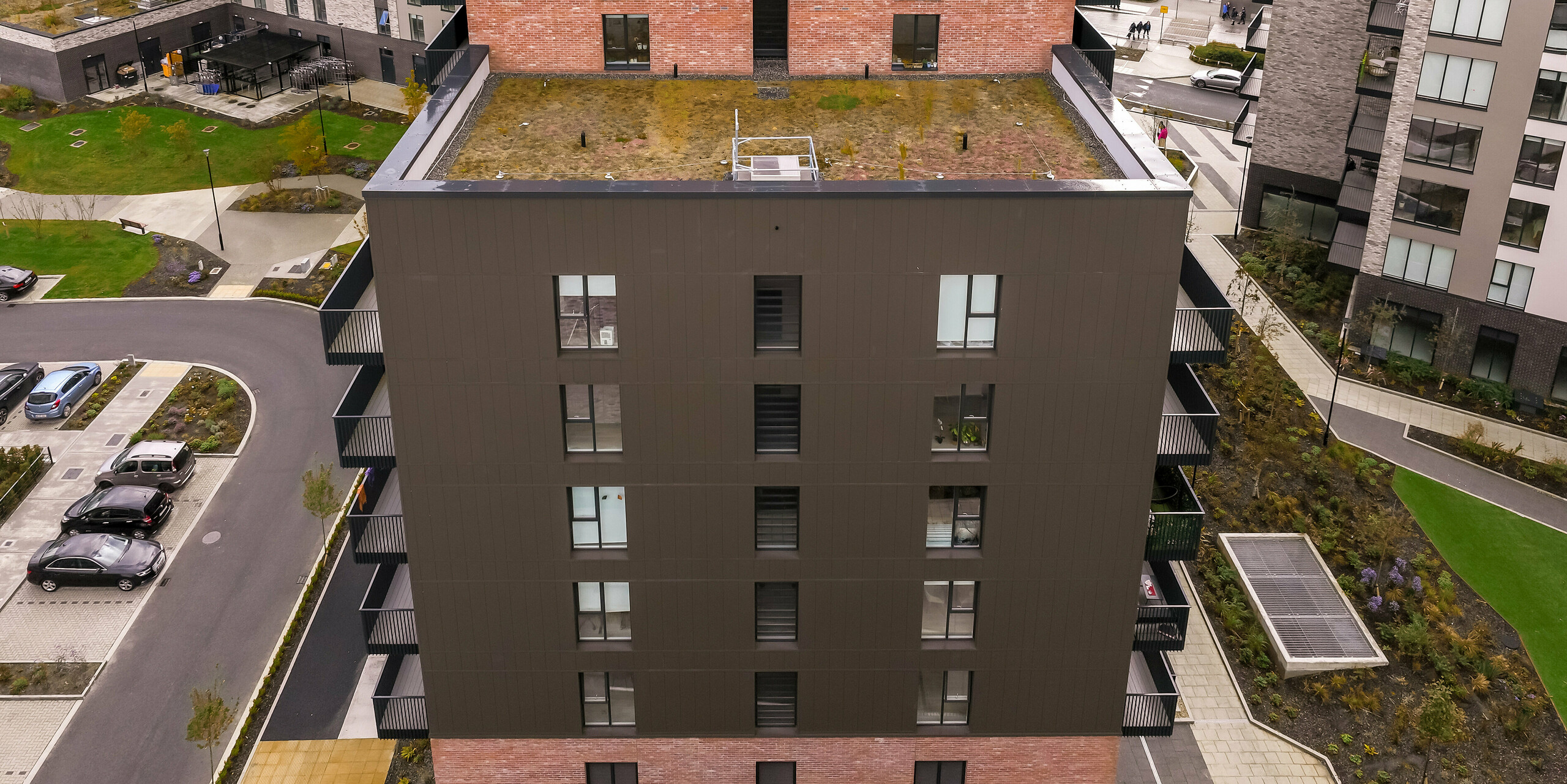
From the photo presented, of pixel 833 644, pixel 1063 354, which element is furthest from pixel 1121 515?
pixel 833 644

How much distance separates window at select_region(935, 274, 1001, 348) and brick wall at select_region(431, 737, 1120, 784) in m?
10.5

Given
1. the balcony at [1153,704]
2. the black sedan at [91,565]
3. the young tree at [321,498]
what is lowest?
the black sedan at [91,565]

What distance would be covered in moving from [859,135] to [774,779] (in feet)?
53.5

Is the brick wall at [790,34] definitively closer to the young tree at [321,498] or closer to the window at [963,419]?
the window at [963,419]

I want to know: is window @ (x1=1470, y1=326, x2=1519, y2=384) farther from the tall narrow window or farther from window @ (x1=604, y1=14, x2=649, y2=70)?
the tall narrow window

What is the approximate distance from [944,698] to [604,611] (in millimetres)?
8532

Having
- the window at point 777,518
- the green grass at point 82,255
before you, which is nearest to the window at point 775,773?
the window at point 777,518

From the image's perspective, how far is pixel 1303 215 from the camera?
6575 cm

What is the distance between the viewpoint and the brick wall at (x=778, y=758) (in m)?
31.2

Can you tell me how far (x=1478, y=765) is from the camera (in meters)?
37.8

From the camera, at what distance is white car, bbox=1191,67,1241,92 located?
86688 millimetres

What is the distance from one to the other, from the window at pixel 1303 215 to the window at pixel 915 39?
3567cm

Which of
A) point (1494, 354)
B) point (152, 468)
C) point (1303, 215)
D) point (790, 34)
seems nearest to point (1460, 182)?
point (1494, 354)

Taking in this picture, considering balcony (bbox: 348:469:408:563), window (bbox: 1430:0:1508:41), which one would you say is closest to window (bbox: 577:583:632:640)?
balcony (bbox: 348:469:408:563)
